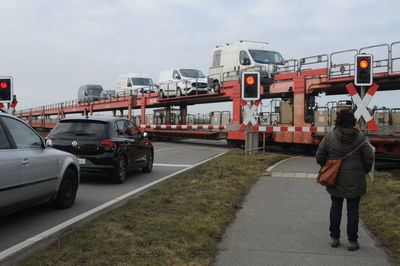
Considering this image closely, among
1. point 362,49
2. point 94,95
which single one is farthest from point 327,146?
point 94,95

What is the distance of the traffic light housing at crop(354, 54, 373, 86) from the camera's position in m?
10.4

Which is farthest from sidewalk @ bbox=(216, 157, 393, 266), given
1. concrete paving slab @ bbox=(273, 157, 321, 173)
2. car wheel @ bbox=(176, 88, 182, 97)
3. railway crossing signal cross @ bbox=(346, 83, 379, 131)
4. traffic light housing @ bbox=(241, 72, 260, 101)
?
car wheel @ bbox=(176, 88, 182, 97)

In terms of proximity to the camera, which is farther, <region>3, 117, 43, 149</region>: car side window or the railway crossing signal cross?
the railway crossing signal cross

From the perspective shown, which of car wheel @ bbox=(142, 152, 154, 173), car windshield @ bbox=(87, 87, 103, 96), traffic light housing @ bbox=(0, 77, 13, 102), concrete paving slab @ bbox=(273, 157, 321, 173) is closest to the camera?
concrete paving slab @ bbox=(273, 157, 321, 173)

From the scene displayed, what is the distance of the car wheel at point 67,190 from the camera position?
22.3 ft

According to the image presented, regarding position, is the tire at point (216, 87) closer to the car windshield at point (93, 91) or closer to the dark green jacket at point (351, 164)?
Answer: the dark green jacket at point (351, 164)

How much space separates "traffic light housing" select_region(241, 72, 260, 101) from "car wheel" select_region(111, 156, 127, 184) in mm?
5028

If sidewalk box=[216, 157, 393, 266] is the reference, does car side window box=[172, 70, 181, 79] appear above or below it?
above

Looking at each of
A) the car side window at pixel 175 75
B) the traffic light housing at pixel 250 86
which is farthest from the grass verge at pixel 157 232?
the car side window at pixel 175 75

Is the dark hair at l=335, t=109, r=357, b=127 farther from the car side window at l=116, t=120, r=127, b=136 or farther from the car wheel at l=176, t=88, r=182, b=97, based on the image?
the car wheel at l=176, t=88, r=182, b=97

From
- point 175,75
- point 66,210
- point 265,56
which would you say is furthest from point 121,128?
point 175,75

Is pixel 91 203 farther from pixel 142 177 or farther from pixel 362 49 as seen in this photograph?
pixel 362 49

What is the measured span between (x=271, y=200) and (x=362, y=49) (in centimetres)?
1048

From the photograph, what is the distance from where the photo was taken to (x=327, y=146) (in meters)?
5.02
